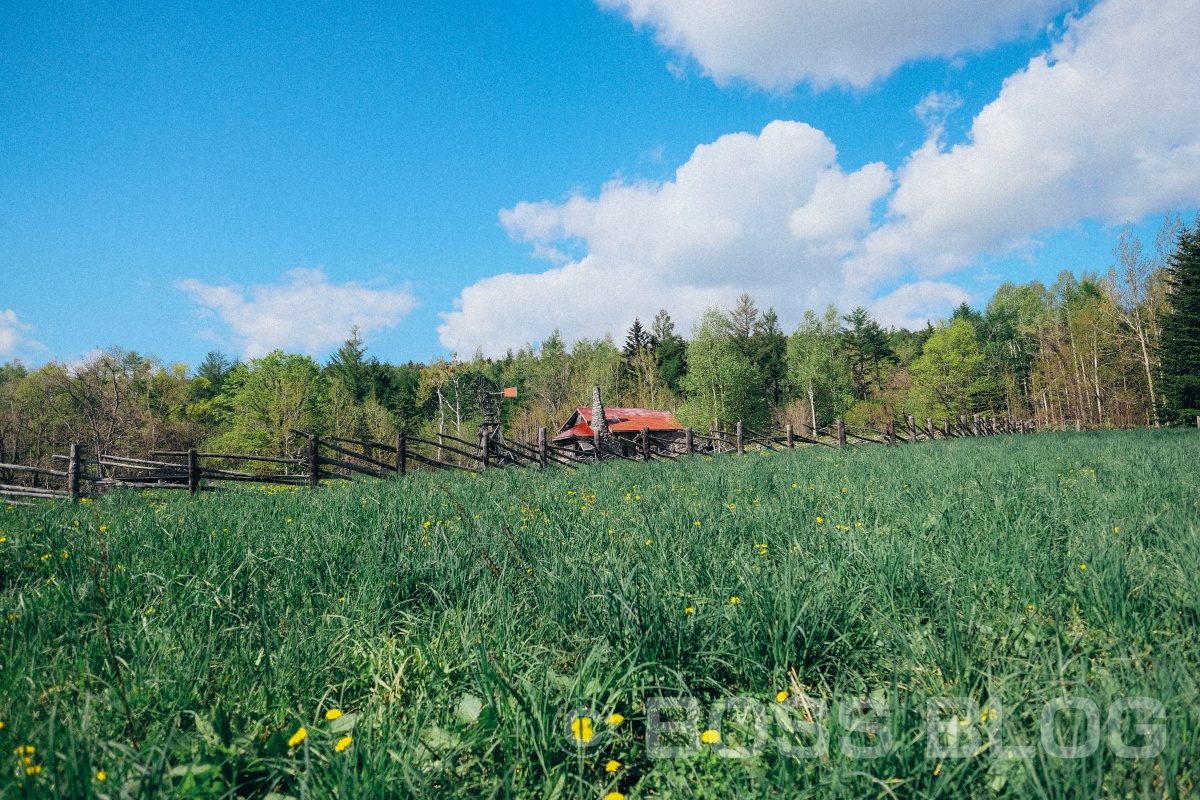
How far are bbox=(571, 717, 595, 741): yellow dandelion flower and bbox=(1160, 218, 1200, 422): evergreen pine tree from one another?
45240mm

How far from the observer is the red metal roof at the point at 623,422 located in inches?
1722

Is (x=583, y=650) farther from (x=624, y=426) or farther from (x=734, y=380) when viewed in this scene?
(x=734, y=380)

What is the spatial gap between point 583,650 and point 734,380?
48878 millimetres

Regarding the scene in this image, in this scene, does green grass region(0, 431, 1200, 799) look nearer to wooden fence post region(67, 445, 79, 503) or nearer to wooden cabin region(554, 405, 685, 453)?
wooden fence post region(67, 445, 79, 503)

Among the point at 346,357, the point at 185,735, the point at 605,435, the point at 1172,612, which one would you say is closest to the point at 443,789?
the point at 185,735

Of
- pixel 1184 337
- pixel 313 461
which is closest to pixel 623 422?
pixel 313 461

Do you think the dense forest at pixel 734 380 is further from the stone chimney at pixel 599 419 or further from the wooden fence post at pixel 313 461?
the wooden fence post at pixel 313 461

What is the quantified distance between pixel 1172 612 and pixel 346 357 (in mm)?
65507

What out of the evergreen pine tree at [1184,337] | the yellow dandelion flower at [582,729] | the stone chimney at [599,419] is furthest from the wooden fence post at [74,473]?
the evergreen pine tree at [1184,337]

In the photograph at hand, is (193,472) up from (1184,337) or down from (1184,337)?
down

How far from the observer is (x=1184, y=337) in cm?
3150

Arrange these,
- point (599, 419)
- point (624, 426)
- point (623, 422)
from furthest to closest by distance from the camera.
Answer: point (623, 422) → point (624, 426) → point (599, 419)

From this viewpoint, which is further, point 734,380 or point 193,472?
point 734,380

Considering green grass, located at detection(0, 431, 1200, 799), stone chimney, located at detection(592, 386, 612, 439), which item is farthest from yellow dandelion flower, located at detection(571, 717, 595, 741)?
stone chimney, located at detection(592, 386, 612, 439)
